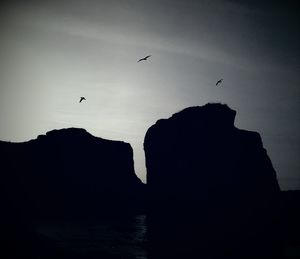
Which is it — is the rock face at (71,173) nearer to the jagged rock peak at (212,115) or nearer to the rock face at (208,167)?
the rock face at (208,167)

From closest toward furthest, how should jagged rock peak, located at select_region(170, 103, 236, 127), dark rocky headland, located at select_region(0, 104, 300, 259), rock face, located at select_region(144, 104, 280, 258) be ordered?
dark rocky headland, located at select_region(0, 104, 300, 259)
rock face, located at select_region(144, 104, 280, 258)
jagged rock peak, located at select_region(170, 103, 236, 127)

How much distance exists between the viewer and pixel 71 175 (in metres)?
120

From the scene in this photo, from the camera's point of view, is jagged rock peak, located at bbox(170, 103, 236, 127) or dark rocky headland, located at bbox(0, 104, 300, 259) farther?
jagged rock peak, located at bbox(170, 103, 236, 127)

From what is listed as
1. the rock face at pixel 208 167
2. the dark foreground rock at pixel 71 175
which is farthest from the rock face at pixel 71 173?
the rock face at pixel 208 167

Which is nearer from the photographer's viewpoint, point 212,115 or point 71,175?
point 212,115

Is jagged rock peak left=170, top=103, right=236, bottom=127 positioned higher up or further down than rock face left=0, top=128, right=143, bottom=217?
higher up

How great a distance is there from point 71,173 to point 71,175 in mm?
849

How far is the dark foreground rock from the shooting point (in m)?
104

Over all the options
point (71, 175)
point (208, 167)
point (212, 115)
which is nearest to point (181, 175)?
point (208, 167)

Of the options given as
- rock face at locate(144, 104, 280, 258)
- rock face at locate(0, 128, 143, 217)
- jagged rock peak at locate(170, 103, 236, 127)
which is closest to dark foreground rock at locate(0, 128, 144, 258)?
rock face at locate(0, 128, 143, 217)

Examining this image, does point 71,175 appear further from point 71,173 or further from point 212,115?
point 212,115

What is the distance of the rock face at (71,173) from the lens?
106250 mm

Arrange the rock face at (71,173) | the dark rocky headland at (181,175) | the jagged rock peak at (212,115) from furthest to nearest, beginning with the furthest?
1. the rock face at (71,173)
2. the jagged rock peak at (212,115)
3. the dark rocky headland at (181,175)

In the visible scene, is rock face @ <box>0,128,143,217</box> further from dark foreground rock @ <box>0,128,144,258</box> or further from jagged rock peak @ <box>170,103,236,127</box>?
jagged rock peak @ <box>170,103,236,127</box>
